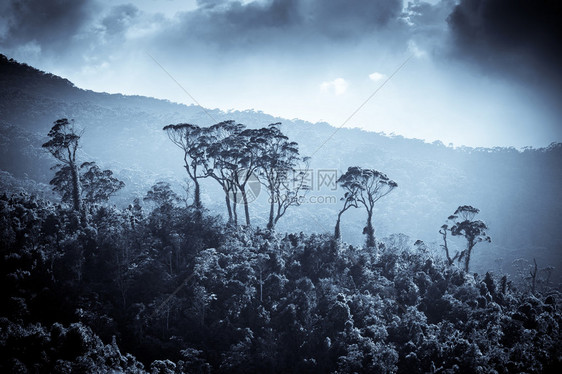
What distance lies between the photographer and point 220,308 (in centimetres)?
2428

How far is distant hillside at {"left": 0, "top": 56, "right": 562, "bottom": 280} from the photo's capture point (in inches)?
4043

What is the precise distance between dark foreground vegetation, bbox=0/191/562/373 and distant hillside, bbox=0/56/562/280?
5973 centimetres

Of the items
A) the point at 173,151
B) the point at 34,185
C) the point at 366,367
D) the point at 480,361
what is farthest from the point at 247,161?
the point at 173,151

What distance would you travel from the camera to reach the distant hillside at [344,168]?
103 metres

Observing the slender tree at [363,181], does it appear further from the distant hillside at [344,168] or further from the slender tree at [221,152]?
the distant hillside at [344,168]

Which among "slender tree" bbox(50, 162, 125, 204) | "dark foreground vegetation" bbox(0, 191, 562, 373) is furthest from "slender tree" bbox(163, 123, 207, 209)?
"slender tree" bbox(50, 162, 125, 204)

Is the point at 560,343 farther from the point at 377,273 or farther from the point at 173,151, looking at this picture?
the point at 173,151

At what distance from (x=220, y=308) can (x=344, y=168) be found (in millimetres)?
138548

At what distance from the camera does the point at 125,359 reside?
1655 centimetres

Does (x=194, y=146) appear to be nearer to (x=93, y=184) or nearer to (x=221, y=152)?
(x=221, y=152)

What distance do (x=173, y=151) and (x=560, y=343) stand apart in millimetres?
144378

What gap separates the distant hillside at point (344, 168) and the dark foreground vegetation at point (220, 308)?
59.7m

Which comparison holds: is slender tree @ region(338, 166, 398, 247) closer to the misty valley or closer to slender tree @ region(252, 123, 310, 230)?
the misty valley

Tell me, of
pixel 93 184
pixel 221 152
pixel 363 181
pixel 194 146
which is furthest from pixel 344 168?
pixel 93 184
